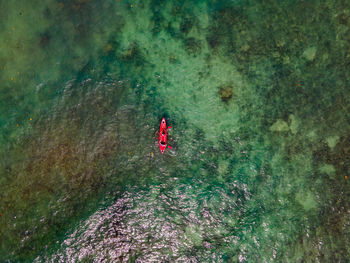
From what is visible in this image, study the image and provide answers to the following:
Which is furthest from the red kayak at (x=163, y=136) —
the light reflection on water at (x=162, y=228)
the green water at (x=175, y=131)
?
the light reflection on water at (x=162, y=228)

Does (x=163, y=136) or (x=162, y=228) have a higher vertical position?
(x=163, y=136)

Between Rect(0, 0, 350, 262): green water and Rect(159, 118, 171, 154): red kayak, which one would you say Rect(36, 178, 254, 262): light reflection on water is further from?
Rect(159, 118, 171, 154): red kayak

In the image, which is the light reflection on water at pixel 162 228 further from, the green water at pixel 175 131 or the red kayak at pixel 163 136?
the red kayak at pixel 163 136

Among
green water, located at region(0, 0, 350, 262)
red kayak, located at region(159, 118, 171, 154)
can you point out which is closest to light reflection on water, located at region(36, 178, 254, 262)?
green water, located at region(0, 0, 350, 262)

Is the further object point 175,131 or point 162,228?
point 175,131

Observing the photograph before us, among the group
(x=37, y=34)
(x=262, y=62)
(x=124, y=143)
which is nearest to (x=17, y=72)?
(x=37, y=34)

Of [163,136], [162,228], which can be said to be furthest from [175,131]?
[162,228]

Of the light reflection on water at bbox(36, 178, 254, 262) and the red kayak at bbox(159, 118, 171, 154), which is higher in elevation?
the red kayak at bbox(159, 118, 171, 154)

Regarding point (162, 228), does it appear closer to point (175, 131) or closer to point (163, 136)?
point (163, 136)
